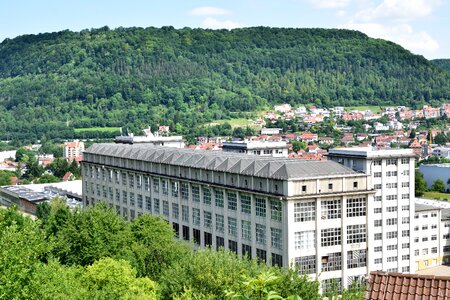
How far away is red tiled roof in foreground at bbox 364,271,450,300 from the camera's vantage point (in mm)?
10664

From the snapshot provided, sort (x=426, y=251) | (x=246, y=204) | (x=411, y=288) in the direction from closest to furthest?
(x=411, y=288)
(x=246, y=204)
(x=426, y=251)

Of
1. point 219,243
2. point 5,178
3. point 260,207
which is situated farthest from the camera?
point 5,178

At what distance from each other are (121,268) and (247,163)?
44.8 ft

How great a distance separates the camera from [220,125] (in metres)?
163

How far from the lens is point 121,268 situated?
28891 mm

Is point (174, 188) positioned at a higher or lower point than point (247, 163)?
lower

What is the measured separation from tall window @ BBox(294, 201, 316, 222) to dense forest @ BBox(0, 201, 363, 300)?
593 centimetres

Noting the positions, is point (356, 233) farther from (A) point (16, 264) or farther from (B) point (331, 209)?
(A) point (16, 264)

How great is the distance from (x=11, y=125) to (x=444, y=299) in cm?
17507

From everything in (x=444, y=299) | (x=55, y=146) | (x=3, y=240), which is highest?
(x=444, y=299)

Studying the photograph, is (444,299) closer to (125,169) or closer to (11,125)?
(125,169)

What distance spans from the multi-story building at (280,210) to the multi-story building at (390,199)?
629cm

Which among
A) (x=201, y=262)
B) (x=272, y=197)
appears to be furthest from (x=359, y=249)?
(x=201, y=262)

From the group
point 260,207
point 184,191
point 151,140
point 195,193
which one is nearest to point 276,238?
point 260,207
